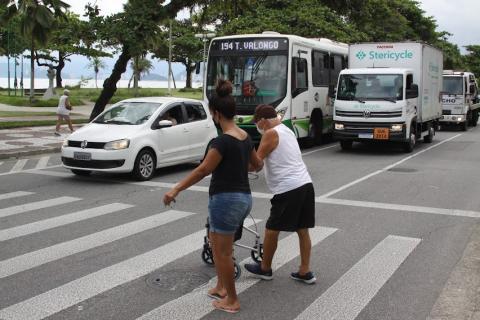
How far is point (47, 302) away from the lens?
15.8 feet

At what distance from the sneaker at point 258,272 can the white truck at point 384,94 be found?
36.7ft

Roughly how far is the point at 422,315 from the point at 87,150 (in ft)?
25.7

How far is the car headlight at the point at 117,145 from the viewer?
10.9m

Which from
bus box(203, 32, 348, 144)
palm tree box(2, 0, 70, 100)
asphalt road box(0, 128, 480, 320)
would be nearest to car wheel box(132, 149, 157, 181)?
asphalt road box(0, 128, 480, 320)

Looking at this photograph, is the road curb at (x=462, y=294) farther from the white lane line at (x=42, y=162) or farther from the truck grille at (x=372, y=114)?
the white lane line at (x=42, y=162)

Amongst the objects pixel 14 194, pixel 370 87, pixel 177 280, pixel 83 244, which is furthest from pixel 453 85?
pixel 177 280

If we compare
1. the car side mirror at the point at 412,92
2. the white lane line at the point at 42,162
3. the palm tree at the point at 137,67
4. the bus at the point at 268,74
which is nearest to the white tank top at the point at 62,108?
the white lane line at the point at 42,162

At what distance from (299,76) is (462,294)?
12.1 meters

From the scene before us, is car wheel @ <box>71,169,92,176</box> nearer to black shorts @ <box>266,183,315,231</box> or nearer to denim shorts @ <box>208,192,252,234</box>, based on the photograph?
black shorts @ <box>266,183,315,231</box>

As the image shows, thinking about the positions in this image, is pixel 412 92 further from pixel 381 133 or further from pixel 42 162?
pixel 42 162

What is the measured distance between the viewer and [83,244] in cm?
667

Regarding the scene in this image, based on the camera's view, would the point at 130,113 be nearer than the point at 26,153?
Yes

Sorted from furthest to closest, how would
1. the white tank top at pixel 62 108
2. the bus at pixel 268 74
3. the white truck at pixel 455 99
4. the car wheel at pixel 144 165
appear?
the white truck at pixel 455 99 < the white tank top at pixel 62 108 < the bus at pixel 268 74 < the car wheel at pixel 144 165

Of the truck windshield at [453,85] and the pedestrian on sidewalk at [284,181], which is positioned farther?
the truck windshield at [453,85]
